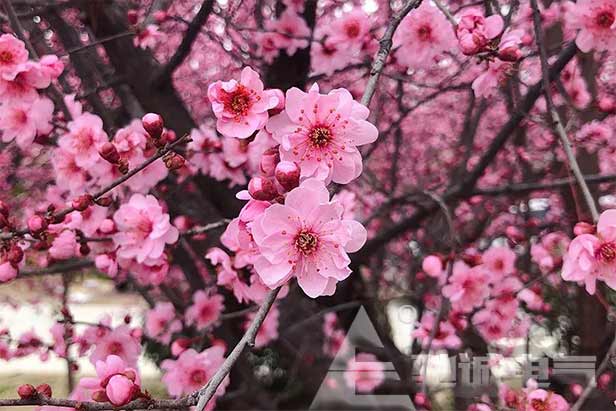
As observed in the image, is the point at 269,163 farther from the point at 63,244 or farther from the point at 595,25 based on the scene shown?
the point at 595,25

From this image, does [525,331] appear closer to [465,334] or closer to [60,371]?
[465,334]

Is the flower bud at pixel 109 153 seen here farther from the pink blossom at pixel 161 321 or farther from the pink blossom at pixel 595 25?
the pink blossom at pixel 161 321

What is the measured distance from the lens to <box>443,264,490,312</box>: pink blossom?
212 cm

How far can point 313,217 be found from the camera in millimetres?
996

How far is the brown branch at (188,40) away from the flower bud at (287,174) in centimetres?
140

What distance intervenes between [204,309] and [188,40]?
1026 mm

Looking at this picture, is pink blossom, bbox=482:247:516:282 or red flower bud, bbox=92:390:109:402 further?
pink blossom, bbox=482:247:516:282

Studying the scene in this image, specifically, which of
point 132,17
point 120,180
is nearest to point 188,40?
point 132,17

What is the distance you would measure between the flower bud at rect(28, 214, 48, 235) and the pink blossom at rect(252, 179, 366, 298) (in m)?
0.58

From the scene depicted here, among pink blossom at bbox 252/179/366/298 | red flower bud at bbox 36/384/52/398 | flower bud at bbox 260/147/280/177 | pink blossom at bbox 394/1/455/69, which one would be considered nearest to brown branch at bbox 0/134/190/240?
flower bud at bbox 260/147/280/177

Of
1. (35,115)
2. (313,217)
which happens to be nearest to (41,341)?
(35,115)

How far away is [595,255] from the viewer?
3.95ft

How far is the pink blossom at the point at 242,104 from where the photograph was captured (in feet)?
3.63

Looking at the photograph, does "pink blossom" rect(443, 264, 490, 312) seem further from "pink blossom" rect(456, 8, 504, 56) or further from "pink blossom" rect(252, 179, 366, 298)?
"pink blossom" rect(252, 179, 366, 298)
